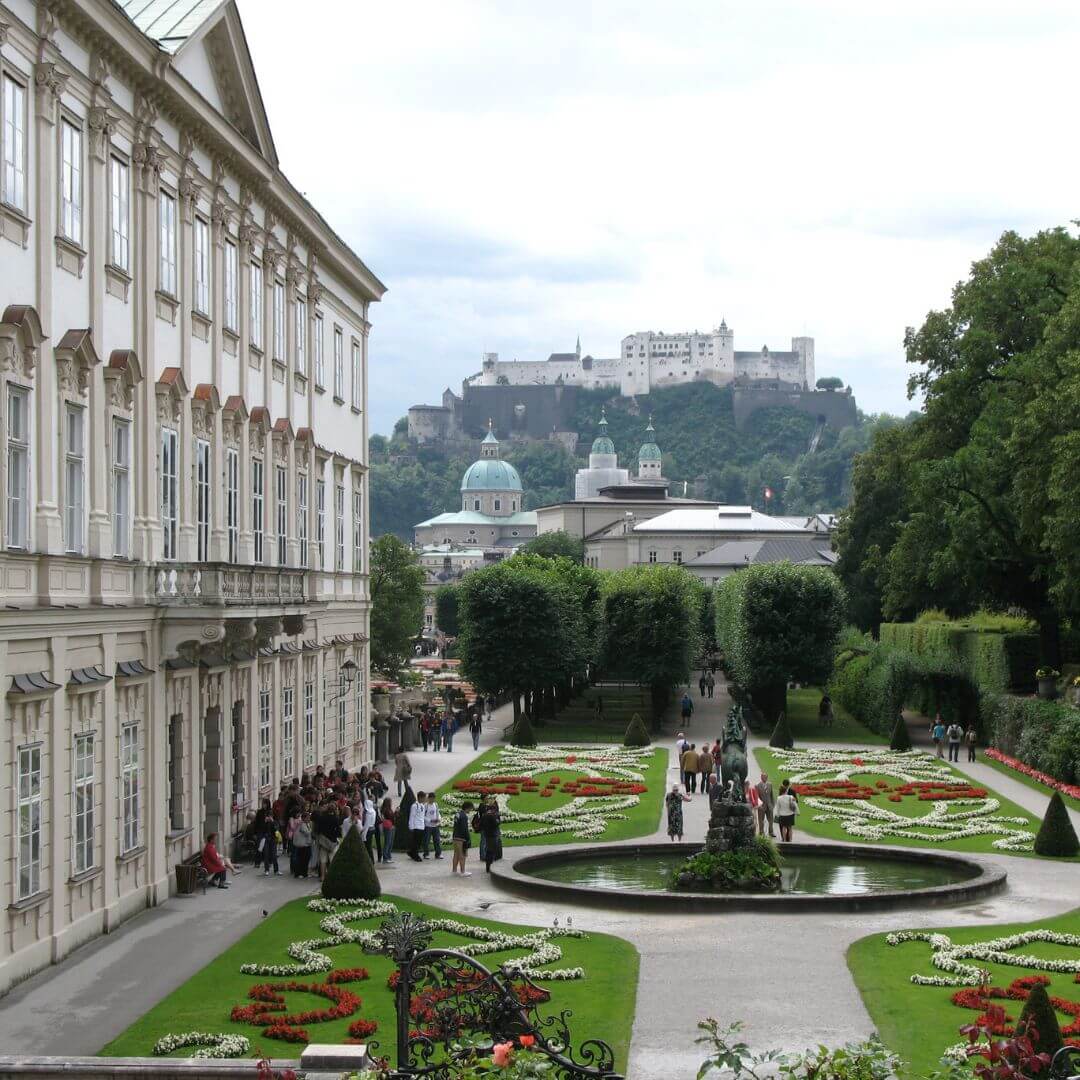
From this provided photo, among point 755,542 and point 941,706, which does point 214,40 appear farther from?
point 755,542

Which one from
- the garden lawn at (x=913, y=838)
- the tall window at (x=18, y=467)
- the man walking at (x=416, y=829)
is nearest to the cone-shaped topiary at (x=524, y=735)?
the garden lawn at (x=913, y=838)

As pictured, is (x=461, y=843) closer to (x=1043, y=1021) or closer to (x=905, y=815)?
(x=905, y=815)

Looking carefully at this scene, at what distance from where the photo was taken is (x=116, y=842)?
26.1 meters

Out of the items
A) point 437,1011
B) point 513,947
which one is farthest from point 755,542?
point 437,1011

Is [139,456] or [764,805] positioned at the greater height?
[139,456]

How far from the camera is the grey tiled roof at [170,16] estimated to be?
96.7 feet

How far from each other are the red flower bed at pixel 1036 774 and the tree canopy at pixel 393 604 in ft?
157

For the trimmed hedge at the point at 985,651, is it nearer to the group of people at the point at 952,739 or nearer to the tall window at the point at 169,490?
the group of people at the point at 952,739

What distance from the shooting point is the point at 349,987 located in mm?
22000

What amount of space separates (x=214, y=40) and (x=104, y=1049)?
19557mm

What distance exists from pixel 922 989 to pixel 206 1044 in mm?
8827

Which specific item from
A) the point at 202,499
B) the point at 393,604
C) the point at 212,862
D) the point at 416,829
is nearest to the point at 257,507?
the point at 202,499

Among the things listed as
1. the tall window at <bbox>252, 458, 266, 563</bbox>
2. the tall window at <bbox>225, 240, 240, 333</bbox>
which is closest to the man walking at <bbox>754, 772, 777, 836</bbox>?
Result: the tall window at <bbox>252, 458, 266, 563</bbox>

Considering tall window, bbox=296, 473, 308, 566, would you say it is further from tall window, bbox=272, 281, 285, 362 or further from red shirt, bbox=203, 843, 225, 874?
red shirt, bbox=203, 843, 225, 874
